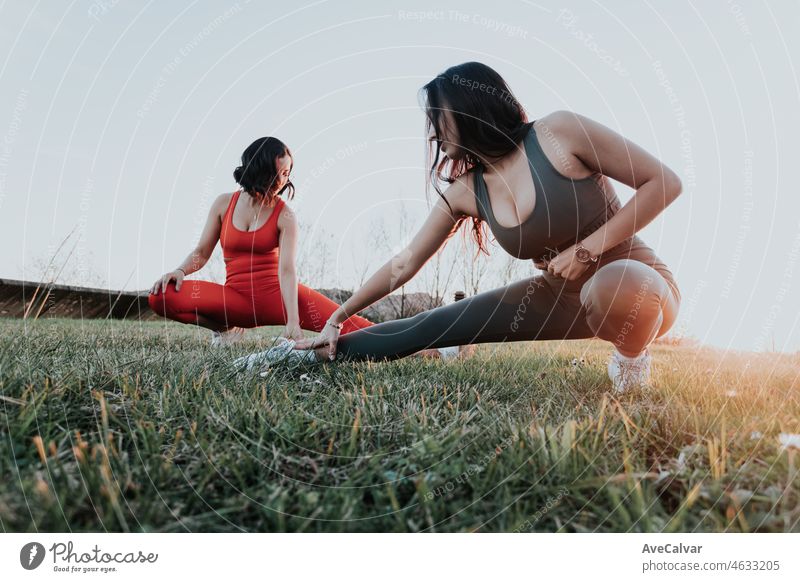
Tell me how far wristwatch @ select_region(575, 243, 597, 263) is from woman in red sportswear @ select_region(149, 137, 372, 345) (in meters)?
1.84

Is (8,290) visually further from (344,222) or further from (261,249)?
(344,222)

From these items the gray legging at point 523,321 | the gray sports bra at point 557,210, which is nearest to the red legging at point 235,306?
the gray legging at point 523,321

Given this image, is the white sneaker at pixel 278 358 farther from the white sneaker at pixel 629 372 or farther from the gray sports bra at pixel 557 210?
the white sneaker at pixel 629 372

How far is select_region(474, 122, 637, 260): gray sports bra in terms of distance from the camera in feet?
7.29

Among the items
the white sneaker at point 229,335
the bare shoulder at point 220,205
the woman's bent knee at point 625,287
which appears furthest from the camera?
the bare shoulder at point 220,205

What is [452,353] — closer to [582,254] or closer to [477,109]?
[582,254]

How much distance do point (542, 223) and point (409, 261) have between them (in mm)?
674

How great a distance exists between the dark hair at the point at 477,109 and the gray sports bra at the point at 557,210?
95 millimetres

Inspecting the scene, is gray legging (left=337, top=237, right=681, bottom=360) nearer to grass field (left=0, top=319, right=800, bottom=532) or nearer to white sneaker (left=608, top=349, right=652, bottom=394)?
white sneaker (left=608, top=349, right=652, bottom=394)

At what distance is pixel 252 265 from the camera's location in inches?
156

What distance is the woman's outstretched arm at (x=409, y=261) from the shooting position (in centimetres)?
251

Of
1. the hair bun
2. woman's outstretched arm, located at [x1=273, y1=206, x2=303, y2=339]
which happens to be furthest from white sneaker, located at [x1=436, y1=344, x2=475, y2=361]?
the hair bun
